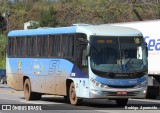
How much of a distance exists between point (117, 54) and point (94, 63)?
881 mm

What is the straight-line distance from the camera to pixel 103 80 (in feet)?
62.0

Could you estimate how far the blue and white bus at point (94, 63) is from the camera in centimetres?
1898

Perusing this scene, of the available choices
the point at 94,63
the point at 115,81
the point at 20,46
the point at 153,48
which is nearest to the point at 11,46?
the point at 20,46

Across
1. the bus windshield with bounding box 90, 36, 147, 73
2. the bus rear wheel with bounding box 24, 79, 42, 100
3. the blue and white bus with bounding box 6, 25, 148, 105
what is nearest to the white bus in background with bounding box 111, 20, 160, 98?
the blue and white bus with bounding box 6, 25, 148, 105

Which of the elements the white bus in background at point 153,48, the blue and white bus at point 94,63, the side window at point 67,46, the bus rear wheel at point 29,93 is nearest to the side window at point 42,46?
the blue and white bus at point 94,63

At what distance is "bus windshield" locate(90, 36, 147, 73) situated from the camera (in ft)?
62.8

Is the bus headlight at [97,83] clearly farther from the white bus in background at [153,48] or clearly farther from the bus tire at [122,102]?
the white bus in background at [153,48]

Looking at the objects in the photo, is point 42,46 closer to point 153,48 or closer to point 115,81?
point 115,81

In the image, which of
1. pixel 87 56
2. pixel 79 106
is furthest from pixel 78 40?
pixel 79 106

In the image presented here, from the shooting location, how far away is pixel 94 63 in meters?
19.2

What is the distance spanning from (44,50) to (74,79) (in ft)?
10.1

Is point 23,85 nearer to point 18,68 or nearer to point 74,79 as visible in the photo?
point 18,68

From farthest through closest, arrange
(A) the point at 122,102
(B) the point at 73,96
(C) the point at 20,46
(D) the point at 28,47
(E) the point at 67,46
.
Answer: (C) the point at 20,46 → (D) the point at 28,47 → (E) the point at 67,46 → (A) the point at 122,102 → (B) the point at 73,96

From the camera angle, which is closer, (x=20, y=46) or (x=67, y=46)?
(x=67, y=46)
